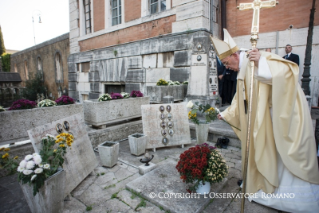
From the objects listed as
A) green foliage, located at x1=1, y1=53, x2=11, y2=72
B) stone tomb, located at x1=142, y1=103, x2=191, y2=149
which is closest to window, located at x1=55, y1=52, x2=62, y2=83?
stone tomb, located at x1=142, y1=103, x2=191, y2=149

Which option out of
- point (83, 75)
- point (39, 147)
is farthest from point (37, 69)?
point (39, 147)

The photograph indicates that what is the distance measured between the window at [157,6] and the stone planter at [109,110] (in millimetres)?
4332

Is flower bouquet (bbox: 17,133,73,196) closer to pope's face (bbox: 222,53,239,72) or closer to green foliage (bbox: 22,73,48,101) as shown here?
pope's face (bbox: 222,53,239,72)

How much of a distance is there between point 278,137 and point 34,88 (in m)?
19.4

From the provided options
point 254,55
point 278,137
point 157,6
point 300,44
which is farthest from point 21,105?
point 300,44

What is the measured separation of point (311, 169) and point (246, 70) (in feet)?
4.67

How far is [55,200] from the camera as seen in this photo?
2123 mm

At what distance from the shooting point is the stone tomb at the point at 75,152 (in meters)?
2.53

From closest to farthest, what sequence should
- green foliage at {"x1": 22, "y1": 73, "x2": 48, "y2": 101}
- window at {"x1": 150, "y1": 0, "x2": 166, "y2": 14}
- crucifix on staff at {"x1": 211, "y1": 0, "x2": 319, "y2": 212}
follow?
1. crucifix on staff at {"x1": 211, "y1": 0, "x2": 319, "y2": 212}
2. window at {"x1": 150, "y1": 0, "x2": 166, "y2": 14}
3. green foliage at {"x1": 22, "y1": 73, "x2": 48, "y2": 101}

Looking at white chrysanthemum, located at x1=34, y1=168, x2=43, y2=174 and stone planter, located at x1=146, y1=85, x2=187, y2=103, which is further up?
stone planter, located at x1=146, y1=85, x2=187, y2=103

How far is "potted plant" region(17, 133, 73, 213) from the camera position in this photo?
194 cm

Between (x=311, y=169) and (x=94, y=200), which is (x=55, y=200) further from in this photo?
(x=311, y=169)

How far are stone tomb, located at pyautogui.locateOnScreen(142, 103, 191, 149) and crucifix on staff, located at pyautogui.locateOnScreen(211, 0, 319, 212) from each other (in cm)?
216

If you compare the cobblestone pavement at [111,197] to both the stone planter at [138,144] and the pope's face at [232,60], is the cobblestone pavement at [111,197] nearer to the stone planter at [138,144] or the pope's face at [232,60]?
the stone planter at [138,144]
